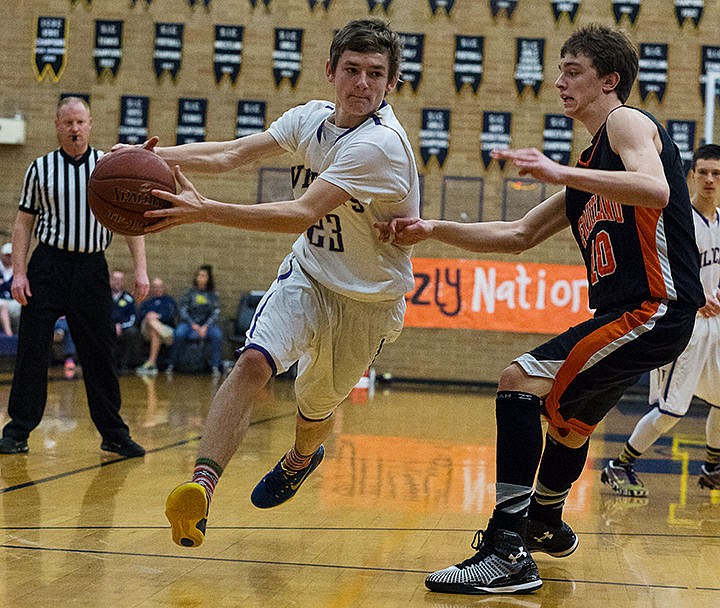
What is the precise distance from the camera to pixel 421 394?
11.8 m

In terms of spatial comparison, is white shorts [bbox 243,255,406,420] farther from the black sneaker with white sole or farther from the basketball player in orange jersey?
the black sneaker with white sole

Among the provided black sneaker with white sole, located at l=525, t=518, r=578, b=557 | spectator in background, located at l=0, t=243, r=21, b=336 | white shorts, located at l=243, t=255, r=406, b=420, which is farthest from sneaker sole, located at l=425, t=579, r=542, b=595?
spectator in background, located at l=0, t=243, r=21, b=336

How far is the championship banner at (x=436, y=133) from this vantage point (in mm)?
13492

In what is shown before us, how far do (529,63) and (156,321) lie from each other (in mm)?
6051

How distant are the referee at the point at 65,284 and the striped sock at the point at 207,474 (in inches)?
100

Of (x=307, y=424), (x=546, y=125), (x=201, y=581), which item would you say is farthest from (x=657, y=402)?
(x=546, y=125)

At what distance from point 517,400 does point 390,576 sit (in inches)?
26.6

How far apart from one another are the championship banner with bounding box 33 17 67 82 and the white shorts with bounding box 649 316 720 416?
1093 cm

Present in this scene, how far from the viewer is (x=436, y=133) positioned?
13.5m

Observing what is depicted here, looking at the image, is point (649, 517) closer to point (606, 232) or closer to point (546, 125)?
point (606, 232)

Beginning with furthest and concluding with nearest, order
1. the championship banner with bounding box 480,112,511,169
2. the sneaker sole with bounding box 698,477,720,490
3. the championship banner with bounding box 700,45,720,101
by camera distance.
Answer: the championship banner with bounding box 480,112,511,169, the championship banner with bounding box 700,45,720,101, the sneaker sole with bounding box 698,477,720,490

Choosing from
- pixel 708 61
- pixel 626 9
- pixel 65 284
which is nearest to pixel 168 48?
pixel 626 9

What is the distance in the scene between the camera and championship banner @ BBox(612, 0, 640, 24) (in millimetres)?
13242

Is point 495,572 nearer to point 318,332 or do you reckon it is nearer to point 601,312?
point 601,312
